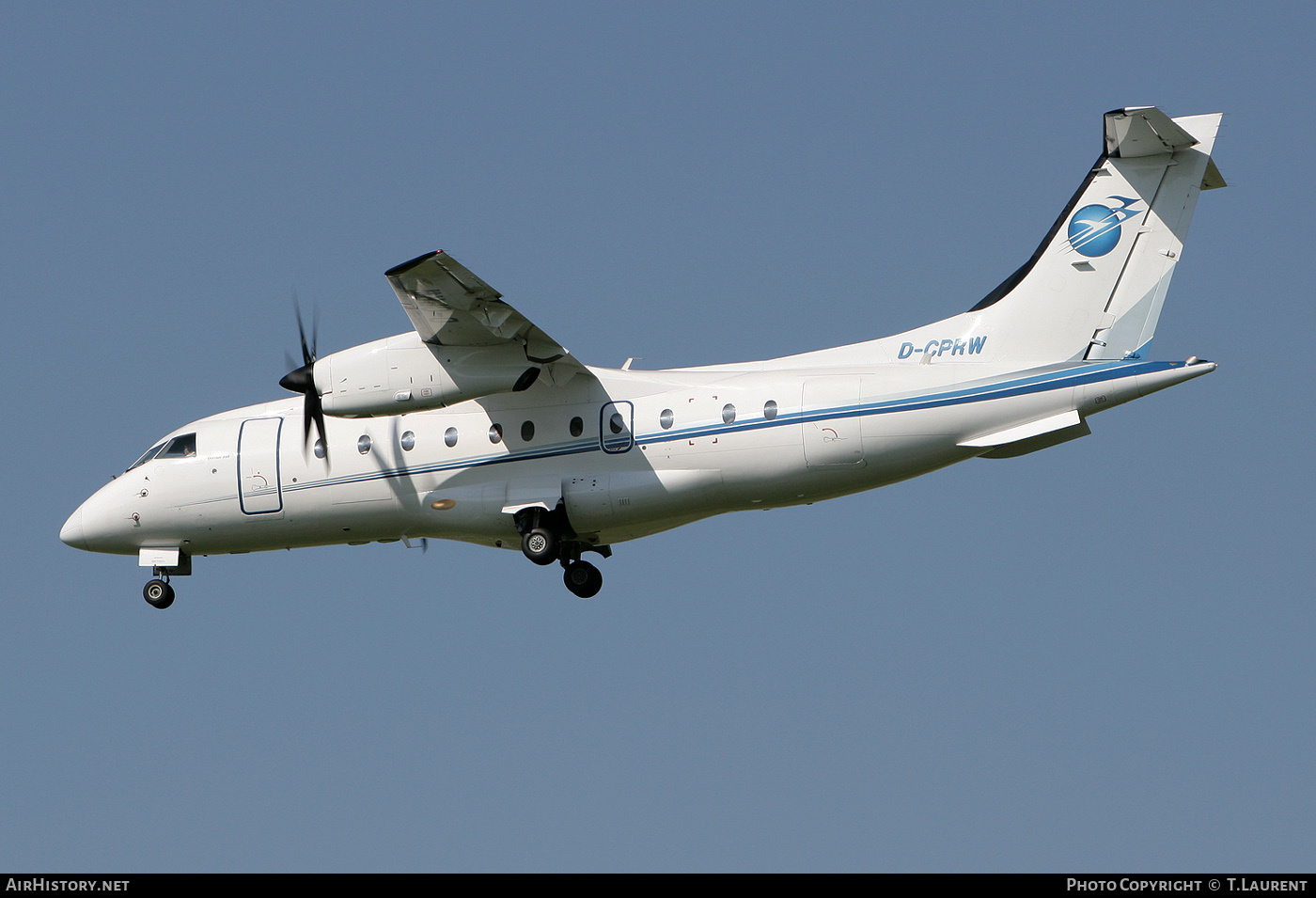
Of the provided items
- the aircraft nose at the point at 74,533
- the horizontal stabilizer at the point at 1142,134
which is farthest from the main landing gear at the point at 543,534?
the horizontal stabilizer at the point at 1142,134

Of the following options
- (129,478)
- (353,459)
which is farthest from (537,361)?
(129,478)

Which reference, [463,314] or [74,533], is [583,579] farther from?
[74,533]

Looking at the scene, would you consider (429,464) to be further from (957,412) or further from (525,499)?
→ (957,412)

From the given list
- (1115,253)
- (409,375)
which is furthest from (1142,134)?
(409,375)

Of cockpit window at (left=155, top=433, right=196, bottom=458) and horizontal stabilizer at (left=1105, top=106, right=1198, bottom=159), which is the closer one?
horizontal stabilizer at (left=1105, top=106, right=1198, bottom=159)

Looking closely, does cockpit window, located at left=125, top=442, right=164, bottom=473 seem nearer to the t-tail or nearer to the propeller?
the propeller

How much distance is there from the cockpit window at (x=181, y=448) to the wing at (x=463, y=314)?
5098 millimetres

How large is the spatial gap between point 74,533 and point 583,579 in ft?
26.9

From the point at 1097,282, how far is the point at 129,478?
1444cm

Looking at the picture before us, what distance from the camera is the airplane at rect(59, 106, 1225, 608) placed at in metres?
18.4

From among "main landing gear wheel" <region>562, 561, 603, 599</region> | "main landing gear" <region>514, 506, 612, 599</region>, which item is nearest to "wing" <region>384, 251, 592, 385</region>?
"main landing gear" <region>514, 506, 612, 599</region>

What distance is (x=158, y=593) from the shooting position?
22.7 metres

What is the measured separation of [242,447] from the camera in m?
22.0

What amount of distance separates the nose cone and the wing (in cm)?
736
